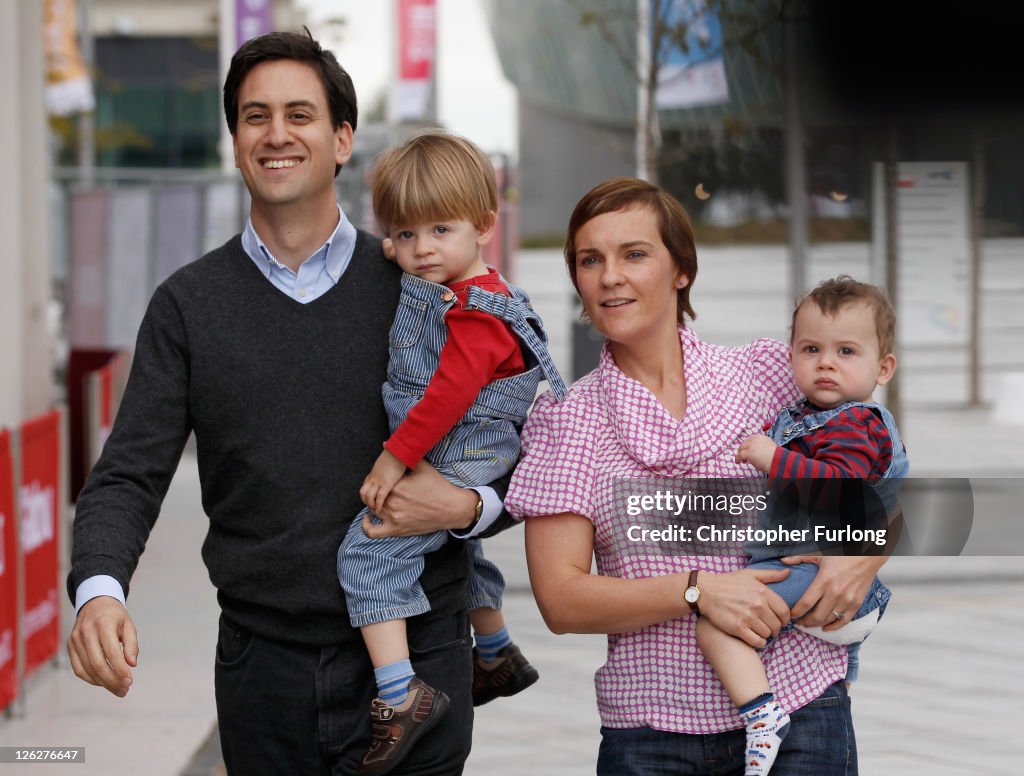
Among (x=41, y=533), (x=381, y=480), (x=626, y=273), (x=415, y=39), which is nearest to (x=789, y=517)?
(x=626, y=273)

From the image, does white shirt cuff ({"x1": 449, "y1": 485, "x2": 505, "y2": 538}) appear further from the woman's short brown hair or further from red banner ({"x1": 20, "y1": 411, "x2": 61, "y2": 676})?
red banner ({"x1": 20, "y1": 411, "x2": 61, "y2": 676})

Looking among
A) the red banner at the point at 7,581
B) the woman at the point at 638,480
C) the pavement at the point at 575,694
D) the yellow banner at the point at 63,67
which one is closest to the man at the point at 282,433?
the woman at the point at 638,480

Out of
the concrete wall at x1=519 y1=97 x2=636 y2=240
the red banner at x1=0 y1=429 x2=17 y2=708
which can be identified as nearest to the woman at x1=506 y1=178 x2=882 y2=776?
the concrete wall at x1=519 y1=97 x2=636 y2=240

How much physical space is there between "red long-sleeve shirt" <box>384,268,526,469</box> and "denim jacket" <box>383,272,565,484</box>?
3 centimetres

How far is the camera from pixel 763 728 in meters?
2.27

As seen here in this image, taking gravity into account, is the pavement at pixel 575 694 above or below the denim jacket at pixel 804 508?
below

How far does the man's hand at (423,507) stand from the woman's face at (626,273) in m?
0.41

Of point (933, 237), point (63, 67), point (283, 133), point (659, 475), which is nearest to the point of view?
point (933, 237)

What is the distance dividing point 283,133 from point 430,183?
267 millimetres

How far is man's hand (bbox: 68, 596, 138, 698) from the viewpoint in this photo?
226cm

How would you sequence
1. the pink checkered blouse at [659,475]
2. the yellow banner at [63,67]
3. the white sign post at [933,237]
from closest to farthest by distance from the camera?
the white sign post at [933,237] → the pink checkered blouse at [659,475] → the yellow banner at [63,67]

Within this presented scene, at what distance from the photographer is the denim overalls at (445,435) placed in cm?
252

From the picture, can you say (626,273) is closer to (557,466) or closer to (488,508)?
(557,466)

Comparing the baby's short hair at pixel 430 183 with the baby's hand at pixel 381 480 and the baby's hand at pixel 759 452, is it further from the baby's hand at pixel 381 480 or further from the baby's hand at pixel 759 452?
the baby's hand at pixel 759 452
